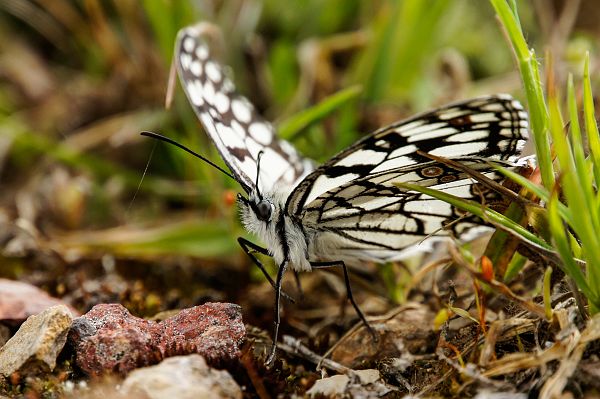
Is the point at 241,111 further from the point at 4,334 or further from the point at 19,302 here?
the point at 4,334

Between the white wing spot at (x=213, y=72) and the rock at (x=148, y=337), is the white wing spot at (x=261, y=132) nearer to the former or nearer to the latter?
the white wing spot at (x=213, y=72)

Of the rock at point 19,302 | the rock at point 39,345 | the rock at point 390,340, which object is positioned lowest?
the rock at point 390,340

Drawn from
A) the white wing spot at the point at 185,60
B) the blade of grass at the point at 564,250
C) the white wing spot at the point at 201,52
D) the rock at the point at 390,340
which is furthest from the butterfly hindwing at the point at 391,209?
the white wing spot at the point at 201,52

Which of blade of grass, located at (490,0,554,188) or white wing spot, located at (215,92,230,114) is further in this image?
white wing spot, located at (215,92,230,114)

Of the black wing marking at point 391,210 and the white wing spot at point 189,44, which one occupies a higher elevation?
the white wing spot at point 189,44

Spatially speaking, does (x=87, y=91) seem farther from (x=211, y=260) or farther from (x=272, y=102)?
(x=211, y=260)

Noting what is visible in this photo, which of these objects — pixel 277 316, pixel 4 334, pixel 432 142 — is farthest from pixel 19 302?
pixel 432 142

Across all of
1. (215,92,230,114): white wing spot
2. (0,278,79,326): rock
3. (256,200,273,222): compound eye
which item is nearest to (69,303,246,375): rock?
(0,278,79,326): rock

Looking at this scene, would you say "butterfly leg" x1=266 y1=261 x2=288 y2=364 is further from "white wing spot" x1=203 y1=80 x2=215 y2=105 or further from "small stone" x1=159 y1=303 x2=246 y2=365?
"white wing spot" x1=203 y1=80 x2=215 y2=105
